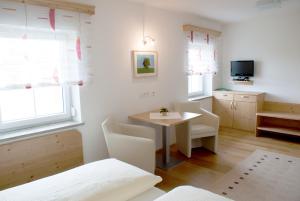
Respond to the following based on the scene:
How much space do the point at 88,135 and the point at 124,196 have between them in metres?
1.53

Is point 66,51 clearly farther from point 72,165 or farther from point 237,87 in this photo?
point 237,87

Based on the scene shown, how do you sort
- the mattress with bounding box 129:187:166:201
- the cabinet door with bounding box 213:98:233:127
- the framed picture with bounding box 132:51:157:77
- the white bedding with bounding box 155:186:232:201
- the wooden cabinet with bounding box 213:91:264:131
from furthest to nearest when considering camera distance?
the cabinet door with bounding box 213:98:233:127
the wooden cabinet with bounding box 213:91:264:131
the framed picture with bounding box 132:51:157:77
the mattress with bounding box 129:187:166:201
the white bedding with bounding box 155:186:232:201

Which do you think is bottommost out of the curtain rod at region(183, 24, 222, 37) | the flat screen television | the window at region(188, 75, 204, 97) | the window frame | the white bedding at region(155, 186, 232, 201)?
the white bedding at region(155, 186, 232, 201)

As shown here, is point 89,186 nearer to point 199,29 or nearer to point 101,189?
point 101,189

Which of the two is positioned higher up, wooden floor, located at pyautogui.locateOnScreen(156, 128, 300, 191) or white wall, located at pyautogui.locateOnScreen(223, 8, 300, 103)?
white wall, located at pyautogui.locateOnScreen(223, 8, 300, 103)

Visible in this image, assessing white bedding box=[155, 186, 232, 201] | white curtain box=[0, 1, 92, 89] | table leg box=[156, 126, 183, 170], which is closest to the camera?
white bedding box=[155, 186, 232, 201]

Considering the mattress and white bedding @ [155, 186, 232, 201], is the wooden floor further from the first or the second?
white bedding @ [155, 186, 232, 201]

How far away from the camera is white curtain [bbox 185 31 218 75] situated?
14.1 feet

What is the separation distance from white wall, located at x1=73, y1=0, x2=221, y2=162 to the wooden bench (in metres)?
1.95

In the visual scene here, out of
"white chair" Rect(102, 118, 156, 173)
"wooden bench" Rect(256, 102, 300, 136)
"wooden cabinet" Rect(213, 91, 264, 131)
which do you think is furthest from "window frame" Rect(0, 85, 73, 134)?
"wooden bench" Rect(256, 102, 300, 136)

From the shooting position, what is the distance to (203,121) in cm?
393

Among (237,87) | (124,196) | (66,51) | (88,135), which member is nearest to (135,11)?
(66,51)

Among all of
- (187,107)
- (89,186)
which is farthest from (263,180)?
(89,186)

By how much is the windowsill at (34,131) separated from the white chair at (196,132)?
1.61 m
